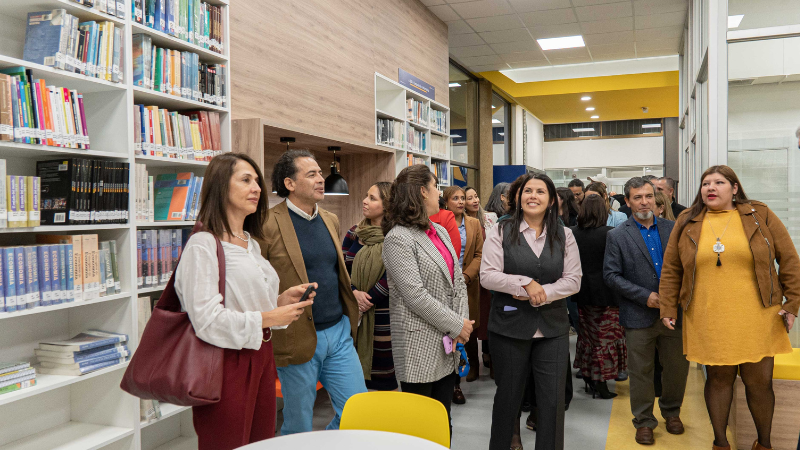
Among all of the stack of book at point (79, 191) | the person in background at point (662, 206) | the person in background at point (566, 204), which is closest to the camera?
the stack of book at point (79, 191)

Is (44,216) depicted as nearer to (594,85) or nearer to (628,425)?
(628,425)

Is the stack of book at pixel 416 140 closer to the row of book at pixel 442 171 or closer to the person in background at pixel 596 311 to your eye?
the row of book at pixel 442 171

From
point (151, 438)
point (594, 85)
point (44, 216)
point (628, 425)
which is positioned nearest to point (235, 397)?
point (44, 216)

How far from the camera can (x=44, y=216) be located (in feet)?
7.36

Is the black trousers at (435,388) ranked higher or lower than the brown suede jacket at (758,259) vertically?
lower

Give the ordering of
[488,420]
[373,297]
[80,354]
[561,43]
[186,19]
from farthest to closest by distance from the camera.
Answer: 1. [561,43]
2. [488,420]
3. [373,297]
4. [186,19]
5. [80,354]

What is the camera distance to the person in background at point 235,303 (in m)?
1.77

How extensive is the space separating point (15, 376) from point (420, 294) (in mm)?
1673

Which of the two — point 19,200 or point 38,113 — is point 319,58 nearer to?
point 38,113

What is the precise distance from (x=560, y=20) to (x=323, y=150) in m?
4.45

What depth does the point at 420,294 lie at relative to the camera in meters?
2.55

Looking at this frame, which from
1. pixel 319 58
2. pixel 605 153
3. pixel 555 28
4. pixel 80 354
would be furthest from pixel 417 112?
pixel 605 153

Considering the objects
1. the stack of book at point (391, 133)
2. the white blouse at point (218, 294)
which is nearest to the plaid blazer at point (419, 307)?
the white blouse at point (218, 294)

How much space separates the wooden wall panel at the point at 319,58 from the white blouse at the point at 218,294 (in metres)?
1.75
